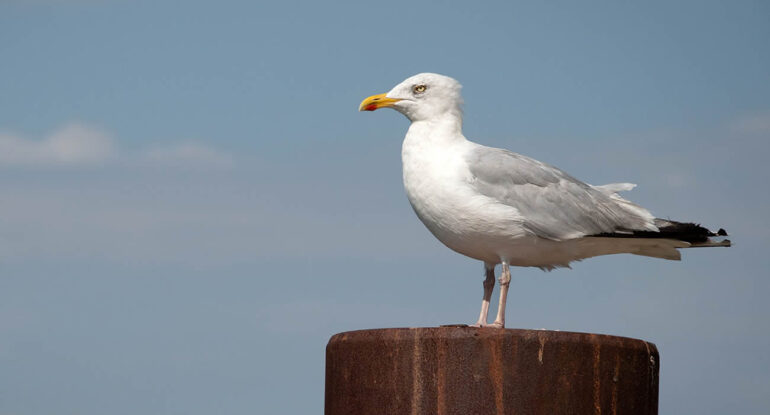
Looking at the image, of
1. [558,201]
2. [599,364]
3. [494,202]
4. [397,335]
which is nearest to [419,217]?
[494,202]

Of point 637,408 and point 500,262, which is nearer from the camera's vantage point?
point 637,408

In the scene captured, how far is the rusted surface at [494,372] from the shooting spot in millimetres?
6977

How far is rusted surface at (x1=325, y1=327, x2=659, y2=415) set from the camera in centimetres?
698

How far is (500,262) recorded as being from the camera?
355 inches

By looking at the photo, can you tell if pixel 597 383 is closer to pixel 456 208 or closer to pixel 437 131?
pixel 456 208

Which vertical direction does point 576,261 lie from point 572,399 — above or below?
above

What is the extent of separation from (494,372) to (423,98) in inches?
135

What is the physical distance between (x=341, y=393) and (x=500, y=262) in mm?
2309

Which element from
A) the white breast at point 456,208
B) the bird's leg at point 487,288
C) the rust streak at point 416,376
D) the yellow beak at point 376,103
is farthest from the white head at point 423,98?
the rust streak at point 416,376

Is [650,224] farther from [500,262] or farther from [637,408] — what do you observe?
[637,408]

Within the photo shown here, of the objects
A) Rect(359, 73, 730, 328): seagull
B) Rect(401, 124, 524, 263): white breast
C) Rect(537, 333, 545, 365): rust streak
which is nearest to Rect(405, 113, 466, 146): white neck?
Rect(359, 73, 730, 328): seagull

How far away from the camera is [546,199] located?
8.96m

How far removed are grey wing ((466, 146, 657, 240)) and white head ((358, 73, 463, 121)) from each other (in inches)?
24.1

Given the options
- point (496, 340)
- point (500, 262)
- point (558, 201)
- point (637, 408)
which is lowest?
point (637, 408)
